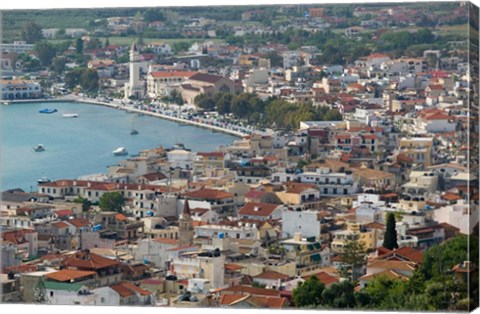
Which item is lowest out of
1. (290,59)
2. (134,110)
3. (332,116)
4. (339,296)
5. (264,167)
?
(134,110)

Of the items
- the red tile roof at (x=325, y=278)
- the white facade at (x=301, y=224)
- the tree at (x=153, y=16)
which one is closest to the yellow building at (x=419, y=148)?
the white facade at (x=301, y=224)

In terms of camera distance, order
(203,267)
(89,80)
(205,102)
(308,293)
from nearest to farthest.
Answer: (308,293) → (203,267) → (205,102) → (89,80)

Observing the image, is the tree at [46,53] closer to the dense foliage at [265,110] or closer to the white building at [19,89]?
the white building at [19,89]

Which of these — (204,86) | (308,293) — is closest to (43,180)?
(308,293)

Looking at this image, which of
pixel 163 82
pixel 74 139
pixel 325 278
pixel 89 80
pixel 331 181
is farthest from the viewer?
pixel 89 80

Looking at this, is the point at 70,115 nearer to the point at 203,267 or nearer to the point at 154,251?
the point at 154,251

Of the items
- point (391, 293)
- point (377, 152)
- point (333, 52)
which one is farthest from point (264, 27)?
point (391, 293)

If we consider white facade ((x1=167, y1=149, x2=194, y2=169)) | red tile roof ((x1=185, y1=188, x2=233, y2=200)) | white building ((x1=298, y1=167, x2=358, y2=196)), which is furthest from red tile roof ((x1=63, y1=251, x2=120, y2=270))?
white facade ((x1=167, y1=149, x2=194, y2=169))
